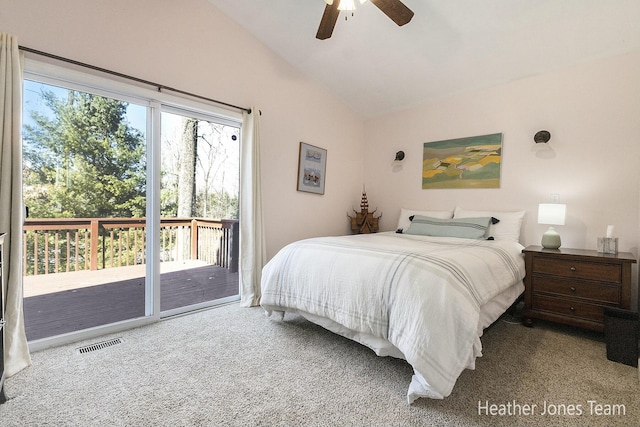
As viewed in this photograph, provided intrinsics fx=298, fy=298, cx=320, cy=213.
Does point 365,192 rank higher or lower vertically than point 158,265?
higher

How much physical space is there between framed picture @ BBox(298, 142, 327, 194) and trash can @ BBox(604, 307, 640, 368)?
3.02 meters

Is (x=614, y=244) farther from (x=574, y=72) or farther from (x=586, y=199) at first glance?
(x=574, y=72)

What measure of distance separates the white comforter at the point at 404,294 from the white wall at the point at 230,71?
51.7 inches

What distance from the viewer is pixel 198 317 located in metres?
2.76

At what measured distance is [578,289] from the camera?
7.98 ft

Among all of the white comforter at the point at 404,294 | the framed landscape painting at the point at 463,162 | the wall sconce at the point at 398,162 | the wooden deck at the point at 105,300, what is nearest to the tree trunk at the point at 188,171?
the wooden deck at the point at 105,300

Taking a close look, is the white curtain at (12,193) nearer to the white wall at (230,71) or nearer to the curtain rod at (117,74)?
the curtain rod at (117,74)

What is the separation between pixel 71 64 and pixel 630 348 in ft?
14.2

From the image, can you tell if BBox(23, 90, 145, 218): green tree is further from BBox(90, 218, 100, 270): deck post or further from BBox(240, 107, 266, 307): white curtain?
BBox(240, 107, 266, 307): white curtain

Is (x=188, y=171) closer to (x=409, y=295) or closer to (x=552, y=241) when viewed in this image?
(x=409, y=295)

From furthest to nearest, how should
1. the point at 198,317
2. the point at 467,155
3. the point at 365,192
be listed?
the point at 365,192 < the point at 467,155 < the point at 198,317

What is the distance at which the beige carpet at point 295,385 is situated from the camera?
1.45 metres

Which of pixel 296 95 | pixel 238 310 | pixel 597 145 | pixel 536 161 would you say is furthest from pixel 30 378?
pixel 597 145

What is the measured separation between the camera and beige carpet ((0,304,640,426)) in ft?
4.75
